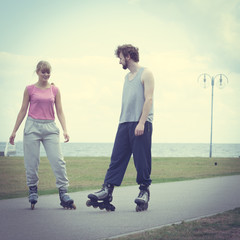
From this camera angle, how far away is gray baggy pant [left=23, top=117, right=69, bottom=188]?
217 inches

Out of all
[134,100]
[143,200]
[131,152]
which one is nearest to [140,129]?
[134,100]

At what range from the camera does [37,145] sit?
5.58 m

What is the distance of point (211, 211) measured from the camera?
5.47 meters

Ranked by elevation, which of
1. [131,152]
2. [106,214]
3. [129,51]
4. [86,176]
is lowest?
[86,176]

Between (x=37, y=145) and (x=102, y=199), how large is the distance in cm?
100

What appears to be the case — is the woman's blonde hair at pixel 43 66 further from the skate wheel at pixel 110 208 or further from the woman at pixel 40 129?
the skate wheel at pixel 110 208

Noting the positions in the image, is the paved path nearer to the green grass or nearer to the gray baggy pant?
the gray baggy pant

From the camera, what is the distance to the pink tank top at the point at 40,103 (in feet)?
18.1

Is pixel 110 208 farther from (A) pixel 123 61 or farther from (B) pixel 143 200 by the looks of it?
(A) pixel 123 61

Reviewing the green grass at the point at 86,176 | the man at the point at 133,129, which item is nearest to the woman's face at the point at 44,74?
the man at the point at 133,129

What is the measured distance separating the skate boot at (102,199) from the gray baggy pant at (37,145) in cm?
42

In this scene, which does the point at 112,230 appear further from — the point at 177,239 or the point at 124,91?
the point at 124,91

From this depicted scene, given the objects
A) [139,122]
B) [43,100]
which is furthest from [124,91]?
[43,100]

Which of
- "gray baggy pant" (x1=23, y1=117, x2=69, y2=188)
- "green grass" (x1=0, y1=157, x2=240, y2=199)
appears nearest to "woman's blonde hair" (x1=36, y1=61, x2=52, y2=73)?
"gray baggy pant" (x1=23, y1=117, x2=69, y2=188)
